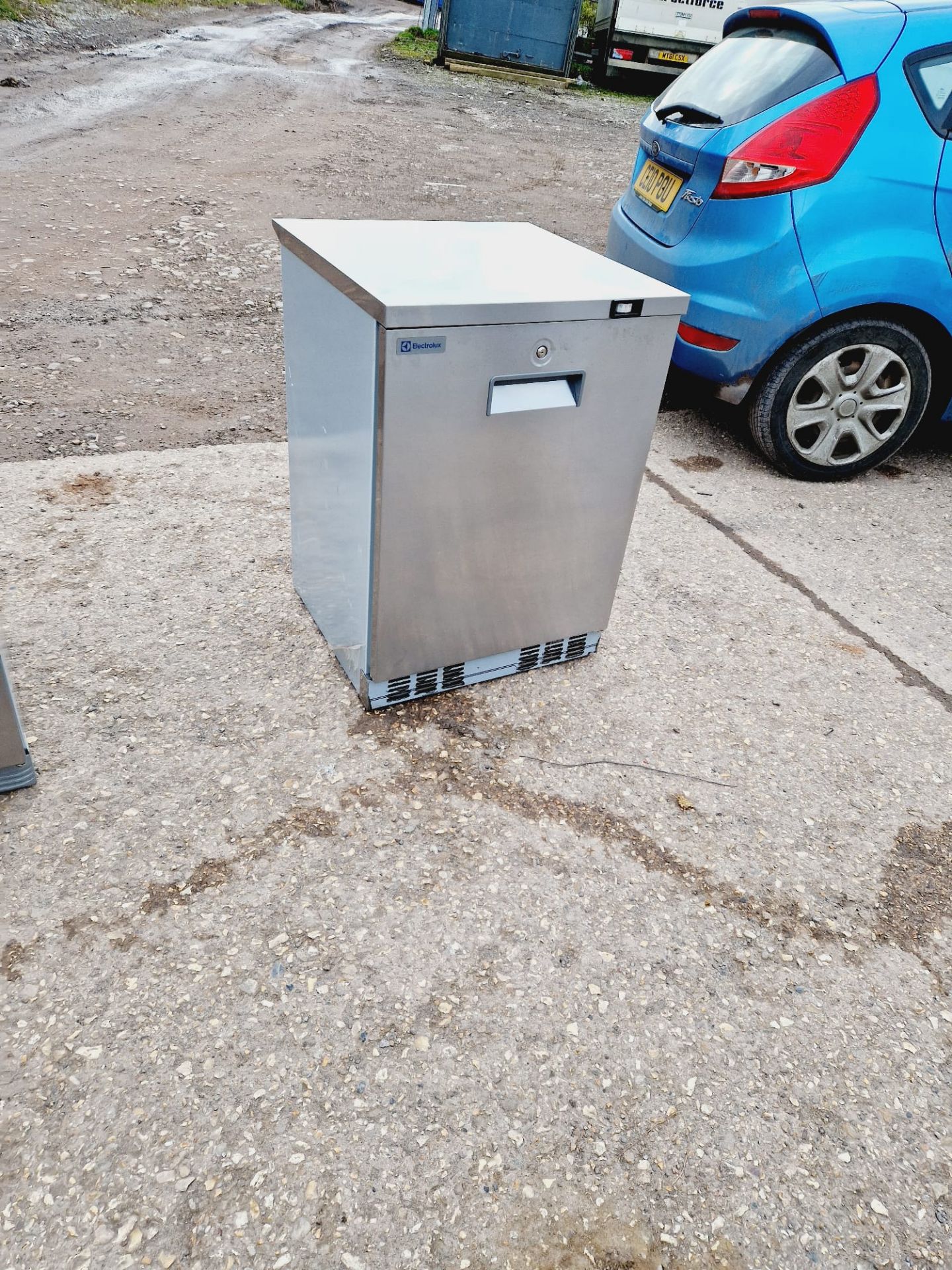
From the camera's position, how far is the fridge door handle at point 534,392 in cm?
227

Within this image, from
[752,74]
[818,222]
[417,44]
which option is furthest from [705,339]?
[417,44]

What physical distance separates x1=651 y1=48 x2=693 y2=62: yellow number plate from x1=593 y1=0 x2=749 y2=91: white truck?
13 mm

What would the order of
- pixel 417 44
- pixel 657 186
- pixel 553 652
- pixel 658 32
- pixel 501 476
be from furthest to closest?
pixel 417 44 → pixel 658 32 → pixel 657 186 → pixel 553 652 → pixel 501 476

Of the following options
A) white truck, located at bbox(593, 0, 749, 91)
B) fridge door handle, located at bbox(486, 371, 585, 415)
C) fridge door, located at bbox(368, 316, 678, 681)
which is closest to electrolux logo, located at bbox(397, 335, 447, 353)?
fridge door, located at bbox(368, 316, 678, 681)

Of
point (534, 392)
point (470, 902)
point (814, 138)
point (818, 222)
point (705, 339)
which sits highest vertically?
point (814, 138)

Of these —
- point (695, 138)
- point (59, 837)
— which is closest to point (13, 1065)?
point (59, 837)

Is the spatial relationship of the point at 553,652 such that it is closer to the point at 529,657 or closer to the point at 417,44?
the point at 529,657

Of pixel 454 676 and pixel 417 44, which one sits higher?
pixel 454 676

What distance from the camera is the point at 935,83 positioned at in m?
3.70

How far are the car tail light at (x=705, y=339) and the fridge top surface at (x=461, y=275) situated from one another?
4.63ft

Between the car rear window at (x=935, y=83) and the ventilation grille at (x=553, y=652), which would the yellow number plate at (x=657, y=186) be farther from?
the ventilation grille at (x=553, y=652)

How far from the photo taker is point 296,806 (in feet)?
7.77

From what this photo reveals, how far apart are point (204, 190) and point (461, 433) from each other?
7.01 m

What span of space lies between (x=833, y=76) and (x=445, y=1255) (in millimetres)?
4323
